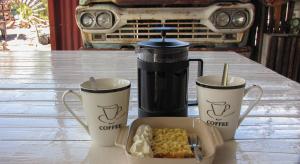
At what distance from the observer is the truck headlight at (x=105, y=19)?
2.48m

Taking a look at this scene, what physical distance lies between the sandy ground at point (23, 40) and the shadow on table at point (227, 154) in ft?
16.2

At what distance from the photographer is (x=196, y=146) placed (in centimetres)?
52

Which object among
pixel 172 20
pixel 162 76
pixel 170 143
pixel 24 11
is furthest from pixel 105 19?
pixel 24 11

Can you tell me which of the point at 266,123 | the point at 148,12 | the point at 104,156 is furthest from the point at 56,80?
the point at 148,12

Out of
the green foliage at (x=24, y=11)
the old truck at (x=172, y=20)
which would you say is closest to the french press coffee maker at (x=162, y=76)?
the old truck at (x=172, y=20)

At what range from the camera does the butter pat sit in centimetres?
48

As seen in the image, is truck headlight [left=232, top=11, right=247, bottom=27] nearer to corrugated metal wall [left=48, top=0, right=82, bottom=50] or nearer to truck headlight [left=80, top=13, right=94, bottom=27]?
truck headlight [left=80, top=13, right=94, bottom=27]

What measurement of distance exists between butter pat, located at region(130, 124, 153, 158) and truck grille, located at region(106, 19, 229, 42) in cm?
195

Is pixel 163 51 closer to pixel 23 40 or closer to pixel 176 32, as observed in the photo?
pixel 176 32

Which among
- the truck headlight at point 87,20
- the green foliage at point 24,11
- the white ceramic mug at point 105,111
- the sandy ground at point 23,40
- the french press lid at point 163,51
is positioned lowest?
the sandy ground at point 23,40

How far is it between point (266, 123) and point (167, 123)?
246 mm

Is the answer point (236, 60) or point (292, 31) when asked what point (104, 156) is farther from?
point (292, 31)

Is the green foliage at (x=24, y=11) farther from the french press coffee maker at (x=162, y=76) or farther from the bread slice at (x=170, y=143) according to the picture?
the bread slice at (x=170, y=143)

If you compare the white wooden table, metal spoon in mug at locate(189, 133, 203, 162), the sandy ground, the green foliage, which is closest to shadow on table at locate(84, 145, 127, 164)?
the white wooden table
